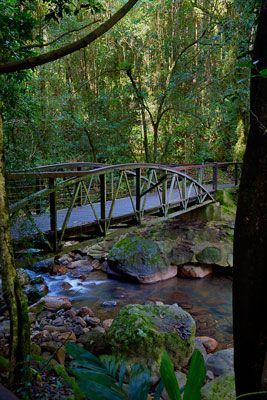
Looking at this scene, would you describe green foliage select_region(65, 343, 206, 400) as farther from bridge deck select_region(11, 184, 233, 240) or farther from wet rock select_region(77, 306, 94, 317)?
wet rock select_region(77, 306, 94, 317)

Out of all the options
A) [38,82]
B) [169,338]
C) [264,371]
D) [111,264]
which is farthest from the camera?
[38,82]

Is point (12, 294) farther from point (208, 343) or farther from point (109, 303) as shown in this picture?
point (109, 303)

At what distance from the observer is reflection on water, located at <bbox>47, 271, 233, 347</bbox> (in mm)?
6664

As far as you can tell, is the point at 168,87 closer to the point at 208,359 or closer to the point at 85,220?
the point at 85,220

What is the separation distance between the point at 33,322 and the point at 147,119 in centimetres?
1128

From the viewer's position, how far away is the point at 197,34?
13.3 meters

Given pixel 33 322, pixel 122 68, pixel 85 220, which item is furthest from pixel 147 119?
pixel 33 322

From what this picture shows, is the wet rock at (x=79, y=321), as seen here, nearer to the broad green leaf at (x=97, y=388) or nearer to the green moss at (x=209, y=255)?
the green moss at (x=209, y=255)

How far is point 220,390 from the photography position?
3.62m

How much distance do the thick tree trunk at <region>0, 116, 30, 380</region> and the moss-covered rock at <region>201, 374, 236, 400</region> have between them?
6.03 feet

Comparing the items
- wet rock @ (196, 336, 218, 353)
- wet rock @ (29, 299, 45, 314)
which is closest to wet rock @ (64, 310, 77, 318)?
wet rock @ (29, 299, 45, 314)

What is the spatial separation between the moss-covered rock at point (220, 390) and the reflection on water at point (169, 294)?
7.77 ft

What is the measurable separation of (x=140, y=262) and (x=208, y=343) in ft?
10.7

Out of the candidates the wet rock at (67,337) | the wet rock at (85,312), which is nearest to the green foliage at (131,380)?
the wet rock at (67,337)
